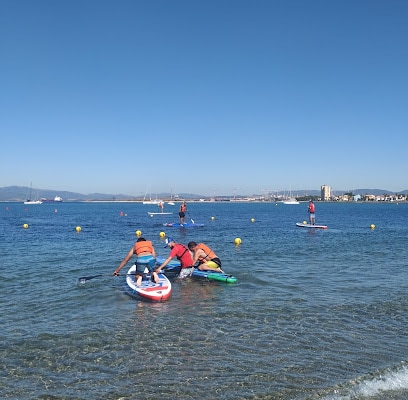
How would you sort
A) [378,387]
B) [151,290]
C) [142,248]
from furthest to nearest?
[142,248]
[151,290]
[378,387]

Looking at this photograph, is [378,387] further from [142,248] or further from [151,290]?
[142,248]

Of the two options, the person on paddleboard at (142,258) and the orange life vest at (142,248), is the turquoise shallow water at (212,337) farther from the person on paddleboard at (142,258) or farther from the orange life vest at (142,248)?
the orange life vest at (142,248)

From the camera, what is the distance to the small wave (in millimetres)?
7301

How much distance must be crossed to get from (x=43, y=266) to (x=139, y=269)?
8.07 metres

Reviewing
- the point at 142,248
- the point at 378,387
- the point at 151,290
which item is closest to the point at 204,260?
the point at 142,248

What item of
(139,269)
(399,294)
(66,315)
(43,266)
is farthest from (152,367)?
(43,266)

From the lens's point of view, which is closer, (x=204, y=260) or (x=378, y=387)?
(x=378, y=387)

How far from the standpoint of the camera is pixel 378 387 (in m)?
7.64

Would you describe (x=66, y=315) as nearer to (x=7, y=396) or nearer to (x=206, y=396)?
(x=7, y=396)

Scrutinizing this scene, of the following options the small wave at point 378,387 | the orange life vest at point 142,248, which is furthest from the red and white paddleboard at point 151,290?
the small wave at point 378,387

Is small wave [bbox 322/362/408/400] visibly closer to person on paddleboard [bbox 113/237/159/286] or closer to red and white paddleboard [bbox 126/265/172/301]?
red and white paddleboard [bbox 126/265/172/301]

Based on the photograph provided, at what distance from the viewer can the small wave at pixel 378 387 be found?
7301mm

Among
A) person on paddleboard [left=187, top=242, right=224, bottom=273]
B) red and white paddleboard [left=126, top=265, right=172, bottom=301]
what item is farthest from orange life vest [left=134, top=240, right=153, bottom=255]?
person on paddleboard [left=187, top=242, right=224, bottom=273]

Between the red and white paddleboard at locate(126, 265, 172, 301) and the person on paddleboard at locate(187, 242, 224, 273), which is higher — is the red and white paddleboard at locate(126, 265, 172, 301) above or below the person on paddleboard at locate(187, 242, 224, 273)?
→ below
